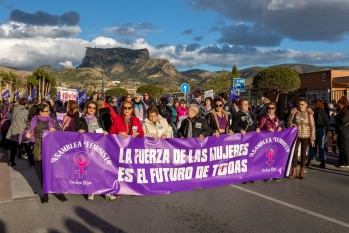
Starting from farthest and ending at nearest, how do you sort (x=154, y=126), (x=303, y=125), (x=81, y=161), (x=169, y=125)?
(x=303, y=125) < (x=169, y=125) < (x=154, y=126) < (x=81, y=161)

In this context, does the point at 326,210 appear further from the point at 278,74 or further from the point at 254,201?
the point at 278,74

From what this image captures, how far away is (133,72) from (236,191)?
641 ft

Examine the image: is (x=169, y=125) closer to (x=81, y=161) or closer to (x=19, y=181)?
(x=81, y=161)


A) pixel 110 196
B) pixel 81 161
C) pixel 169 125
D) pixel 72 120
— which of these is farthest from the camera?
pixel 169 125

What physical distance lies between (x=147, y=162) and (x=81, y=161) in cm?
113

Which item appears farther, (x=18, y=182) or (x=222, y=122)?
(x=222, y=122)

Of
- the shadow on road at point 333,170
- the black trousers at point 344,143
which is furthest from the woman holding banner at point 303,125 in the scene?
the black trousers at point 344,143

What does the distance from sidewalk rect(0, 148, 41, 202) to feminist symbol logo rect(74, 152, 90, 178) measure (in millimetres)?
1196

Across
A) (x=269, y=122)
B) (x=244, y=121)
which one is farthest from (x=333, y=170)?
(x=244, y=121)

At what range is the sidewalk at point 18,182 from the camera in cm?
699

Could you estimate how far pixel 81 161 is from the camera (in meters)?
6.42

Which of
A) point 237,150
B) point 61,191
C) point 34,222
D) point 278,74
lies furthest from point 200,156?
point 278,74

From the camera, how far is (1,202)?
6.54 meters

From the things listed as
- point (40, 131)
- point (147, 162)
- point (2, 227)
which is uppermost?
point (40, 131)
